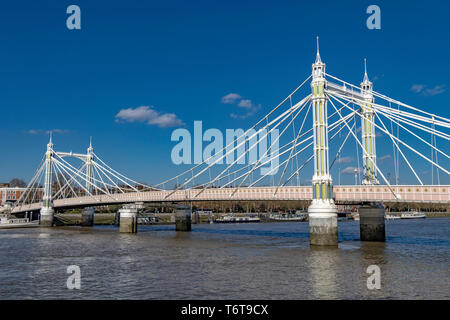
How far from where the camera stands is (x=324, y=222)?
41.7 m

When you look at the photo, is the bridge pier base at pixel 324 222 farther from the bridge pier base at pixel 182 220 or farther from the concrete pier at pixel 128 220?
the bridge pier base at pixel 182 220

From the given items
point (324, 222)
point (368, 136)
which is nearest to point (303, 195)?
point (324, 222)

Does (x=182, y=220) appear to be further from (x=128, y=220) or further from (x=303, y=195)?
(x=303, y=195)

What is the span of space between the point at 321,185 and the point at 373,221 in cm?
1207

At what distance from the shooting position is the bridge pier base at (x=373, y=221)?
162ft

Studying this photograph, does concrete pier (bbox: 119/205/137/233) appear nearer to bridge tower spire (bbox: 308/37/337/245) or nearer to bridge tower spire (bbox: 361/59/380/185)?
bridge tower spire (bbox: 308/37/337/245)

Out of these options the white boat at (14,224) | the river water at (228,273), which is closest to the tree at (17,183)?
the white boat at (14,224)

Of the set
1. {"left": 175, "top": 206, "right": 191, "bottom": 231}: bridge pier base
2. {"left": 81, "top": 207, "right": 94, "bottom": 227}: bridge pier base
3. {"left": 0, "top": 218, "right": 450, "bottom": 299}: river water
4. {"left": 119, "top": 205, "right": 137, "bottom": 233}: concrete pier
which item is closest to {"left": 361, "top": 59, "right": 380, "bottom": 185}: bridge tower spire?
{"left": 0, "top": 218, "right": 450, "bottom": 299}: river water

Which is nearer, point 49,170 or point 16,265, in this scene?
point 16,265

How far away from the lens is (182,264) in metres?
33.2

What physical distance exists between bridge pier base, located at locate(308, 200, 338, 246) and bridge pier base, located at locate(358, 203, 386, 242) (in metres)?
9.66
